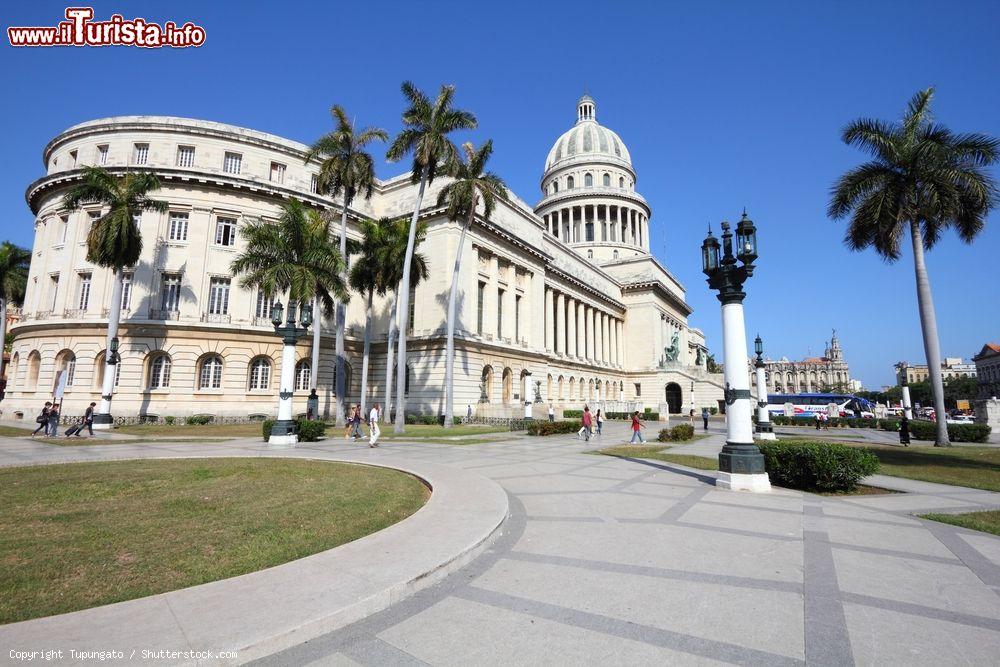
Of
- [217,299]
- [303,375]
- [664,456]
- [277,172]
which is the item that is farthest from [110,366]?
[664,456]

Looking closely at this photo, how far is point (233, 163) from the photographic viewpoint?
36594mm

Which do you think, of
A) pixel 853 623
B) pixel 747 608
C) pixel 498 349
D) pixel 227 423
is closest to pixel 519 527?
pixel 747 608

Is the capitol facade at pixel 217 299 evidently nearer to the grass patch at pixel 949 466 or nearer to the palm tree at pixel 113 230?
the palm tree at pixel 113 230

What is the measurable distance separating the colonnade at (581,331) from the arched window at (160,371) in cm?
3432

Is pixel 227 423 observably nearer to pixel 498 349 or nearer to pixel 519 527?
pixel 498 349

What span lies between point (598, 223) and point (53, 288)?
6962 centimetres

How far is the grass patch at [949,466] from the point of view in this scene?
40.9 feet

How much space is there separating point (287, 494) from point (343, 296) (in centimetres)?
2146

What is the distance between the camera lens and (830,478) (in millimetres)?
10789

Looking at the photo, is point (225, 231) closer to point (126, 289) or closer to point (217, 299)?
point (217, 299)

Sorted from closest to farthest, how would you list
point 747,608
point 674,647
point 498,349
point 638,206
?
point 674,647, point 747,608, point 498,349, point 638,206

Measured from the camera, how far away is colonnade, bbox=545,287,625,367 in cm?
5438

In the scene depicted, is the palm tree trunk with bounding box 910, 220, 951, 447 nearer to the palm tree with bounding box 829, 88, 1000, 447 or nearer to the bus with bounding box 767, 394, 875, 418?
the palm tree with bounding box 829, 88, 1000, 447

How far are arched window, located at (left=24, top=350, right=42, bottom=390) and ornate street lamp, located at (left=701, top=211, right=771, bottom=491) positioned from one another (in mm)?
42710
